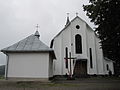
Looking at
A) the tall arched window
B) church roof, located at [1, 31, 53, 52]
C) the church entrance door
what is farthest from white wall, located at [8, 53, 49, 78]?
the tall arched window

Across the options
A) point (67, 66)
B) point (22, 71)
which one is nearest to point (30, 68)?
point (22, 71)

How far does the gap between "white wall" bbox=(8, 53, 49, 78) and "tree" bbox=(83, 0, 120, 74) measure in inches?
246

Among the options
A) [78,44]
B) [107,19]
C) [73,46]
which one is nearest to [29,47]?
[107,19]

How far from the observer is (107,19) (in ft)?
29.0

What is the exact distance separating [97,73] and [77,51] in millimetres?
4982

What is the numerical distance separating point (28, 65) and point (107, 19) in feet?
27.5

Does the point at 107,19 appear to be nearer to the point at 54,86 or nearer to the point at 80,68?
the point at 54,86

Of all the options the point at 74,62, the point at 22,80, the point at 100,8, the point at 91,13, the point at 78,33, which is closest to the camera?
the point at 100,8

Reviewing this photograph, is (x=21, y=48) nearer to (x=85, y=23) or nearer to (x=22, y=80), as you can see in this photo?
(x=22, y=80)

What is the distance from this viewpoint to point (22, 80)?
13.5 meters

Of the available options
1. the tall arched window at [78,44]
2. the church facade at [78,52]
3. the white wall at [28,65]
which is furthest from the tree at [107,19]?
the tall arched window at [78,44]

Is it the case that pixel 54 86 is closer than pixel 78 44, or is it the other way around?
pixel 54 86

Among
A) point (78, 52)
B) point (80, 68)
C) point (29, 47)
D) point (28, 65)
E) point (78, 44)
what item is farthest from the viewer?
point (78, 44)

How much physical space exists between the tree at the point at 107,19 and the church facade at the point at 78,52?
1541cm
